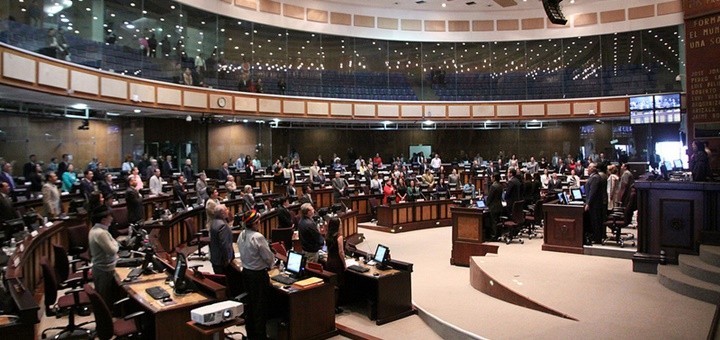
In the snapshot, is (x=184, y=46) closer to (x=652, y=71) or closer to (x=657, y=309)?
(x=657, y=309)

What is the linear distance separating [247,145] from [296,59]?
4351 millimetres

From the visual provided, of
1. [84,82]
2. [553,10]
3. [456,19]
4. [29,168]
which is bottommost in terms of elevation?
[29,168]

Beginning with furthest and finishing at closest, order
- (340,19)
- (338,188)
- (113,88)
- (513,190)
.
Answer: (340,19)
(338,188)
(113,88)
(513,190)

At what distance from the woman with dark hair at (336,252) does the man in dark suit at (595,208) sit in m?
5.08

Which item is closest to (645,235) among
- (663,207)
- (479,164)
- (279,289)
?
(663,207)

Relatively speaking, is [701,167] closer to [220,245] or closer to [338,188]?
[220,245]

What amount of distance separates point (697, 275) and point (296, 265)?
5161 millimetres

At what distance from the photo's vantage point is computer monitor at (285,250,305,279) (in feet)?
20.6

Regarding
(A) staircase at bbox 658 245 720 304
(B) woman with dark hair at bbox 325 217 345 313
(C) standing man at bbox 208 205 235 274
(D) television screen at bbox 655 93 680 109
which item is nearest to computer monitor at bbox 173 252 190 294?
(C) standing man at bbox 208 205 235 274

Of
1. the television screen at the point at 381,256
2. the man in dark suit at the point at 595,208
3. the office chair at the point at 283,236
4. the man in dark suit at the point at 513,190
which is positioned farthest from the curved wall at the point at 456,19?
the television screen at the point at 381,256

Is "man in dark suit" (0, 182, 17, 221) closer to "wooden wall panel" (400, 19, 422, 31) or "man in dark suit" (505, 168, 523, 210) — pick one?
"man in dark suit" (505, 168, 523, 210)

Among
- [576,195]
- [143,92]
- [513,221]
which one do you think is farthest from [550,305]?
[143,92]

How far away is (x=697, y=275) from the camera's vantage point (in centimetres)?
665

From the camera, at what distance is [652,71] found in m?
22.2
